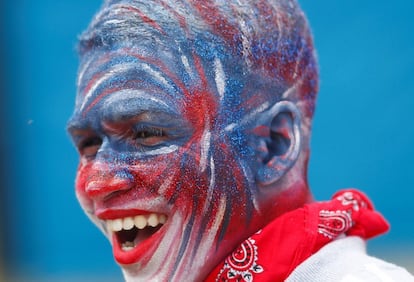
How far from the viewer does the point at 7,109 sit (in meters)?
3.99

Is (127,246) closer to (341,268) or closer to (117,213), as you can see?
(117,213)

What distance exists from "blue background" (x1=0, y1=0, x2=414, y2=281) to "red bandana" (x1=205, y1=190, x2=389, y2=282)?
153 centimetres

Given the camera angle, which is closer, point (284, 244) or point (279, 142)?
point (284, 244)

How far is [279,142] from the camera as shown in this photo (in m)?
1.77

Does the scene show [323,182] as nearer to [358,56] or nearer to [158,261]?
[358,56]

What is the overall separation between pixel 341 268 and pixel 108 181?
0.53 m

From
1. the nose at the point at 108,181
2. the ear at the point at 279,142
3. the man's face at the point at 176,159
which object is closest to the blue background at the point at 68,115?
the ear at the point at 279,142

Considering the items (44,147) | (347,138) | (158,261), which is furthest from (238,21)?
(44,147)

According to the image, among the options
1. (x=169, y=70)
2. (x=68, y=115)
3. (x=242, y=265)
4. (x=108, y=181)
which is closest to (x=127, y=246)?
(x=108, y=181)

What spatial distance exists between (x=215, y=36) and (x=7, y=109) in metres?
2.52

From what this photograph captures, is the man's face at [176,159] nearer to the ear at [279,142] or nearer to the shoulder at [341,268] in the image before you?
the ear at [279,142]

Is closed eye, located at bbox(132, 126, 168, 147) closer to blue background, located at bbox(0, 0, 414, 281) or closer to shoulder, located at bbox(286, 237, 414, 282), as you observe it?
shoulder, located at bbox(286, 237, 414, 282)

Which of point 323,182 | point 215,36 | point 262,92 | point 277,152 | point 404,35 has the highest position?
point 404,35

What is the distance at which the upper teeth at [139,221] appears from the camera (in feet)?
5.51
